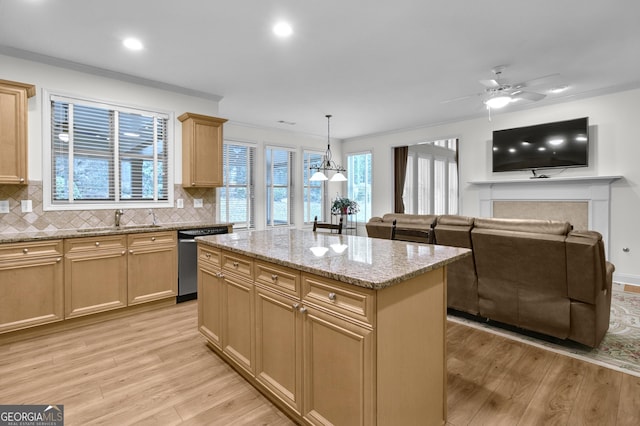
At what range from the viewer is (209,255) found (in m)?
2.55

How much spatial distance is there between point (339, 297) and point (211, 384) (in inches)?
53.5

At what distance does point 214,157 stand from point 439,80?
3.17 meters

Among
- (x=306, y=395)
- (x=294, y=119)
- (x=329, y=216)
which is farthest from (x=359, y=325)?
(x=329, y=216)

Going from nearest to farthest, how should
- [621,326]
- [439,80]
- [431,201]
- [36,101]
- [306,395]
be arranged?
[306,395] → [621,326] → [36,101] → [439,80] → [431,201]

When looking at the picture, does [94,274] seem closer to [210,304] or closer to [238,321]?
[210,304]

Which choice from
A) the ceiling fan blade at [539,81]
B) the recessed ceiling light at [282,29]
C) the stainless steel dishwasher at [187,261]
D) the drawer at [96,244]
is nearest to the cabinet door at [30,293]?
the drawer at [96,244]

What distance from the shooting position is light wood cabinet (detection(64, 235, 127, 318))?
3.12 metres

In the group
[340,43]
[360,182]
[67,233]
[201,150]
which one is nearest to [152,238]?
[67,233]

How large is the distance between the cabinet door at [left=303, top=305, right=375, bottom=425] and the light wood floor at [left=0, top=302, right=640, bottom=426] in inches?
15.9

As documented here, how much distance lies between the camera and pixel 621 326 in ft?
10.1

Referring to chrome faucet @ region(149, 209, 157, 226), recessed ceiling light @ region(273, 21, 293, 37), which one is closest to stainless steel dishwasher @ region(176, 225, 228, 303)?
chrome faucet @ region(149, 209, 157, 226)

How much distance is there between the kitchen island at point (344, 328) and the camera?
138cm

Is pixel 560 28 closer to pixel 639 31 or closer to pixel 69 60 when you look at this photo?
pixel 639 31

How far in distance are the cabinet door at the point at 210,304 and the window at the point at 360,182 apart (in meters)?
5.64
